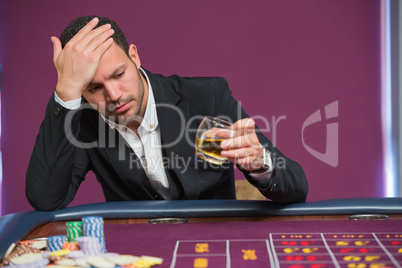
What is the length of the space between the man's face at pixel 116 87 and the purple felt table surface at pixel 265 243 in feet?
1.57

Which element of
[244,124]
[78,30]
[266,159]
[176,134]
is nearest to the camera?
[244,124]

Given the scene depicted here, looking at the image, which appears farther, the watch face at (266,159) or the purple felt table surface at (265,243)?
the watch face at (266,159)

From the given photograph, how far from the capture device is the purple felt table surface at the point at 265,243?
43.3 inches

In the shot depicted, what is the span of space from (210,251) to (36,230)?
0.60m

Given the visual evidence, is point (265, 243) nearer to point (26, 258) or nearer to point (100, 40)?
point (26, 258)

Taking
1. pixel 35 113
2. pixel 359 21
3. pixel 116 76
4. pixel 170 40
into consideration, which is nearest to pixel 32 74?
pixel 35 113

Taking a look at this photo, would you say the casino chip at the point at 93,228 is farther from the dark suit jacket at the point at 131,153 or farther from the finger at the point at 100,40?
the finger at the point at 100,40

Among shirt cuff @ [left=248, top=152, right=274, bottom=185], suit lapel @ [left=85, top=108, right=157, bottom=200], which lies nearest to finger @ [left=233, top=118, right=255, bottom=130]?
shirt cuff @ [left=248, top=152, right=274, bottom=185]

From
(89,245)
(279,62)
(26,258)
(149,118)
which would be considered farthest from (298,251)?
(279,62)

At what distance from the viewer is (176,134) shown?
6.61 feet

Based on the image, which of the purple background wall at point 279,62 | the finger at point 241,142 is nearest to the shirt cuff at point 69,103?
the finger at point 241,142

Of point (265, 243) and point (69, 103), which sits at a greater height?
point (69, 103)

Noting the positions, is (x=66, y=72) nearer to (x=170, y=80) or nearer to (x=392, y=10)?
(x=170, y=80)

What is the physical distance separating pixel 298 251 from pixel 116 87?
0.92 metres
